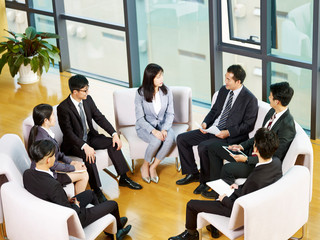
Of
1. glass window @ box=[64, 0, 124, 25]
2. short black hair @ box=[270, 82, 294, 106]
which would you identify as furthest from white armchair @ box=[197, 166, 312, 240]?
glass window @ box=[64, 0, 124, 25]

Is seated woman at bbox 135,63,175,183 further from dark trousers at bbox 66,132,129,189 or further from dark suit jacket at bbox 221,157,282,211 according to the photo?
dark suit jacket at bbox 221,157,282,211

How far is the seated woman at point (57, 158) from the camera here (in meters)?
4.84

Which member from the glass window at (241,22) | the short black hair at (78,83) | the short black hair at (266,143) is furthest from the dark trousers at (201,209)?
the glass window at (241,22)

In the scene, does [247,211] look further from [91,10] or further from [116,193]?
[91,10]

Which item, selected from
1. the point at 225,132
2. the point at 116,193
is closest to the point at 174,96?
the point at 225,132

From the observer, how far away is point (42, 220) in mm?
3990

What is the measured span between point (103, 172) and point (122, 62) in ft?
9.01

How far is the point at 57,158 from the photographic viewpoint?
502 cm

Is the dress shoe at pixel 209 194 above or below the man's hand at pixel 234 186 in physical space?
below

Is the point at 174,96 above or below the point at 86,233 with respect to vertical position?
above

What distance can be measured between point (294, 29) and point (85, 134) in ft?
8.65

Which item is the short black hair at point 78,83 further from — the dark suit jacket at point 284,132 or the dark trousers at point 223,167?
the dark suit jacket at point 284,132

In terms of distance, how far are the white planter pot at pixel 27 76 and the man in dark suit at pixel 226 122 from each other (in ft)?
12.7

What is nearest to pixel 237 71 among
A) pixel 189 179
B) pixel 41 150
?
pixel 189 179
